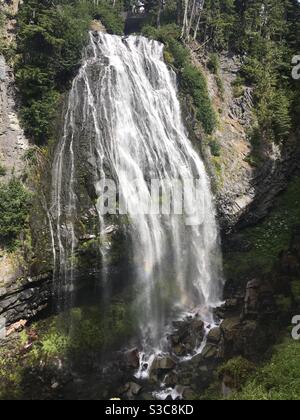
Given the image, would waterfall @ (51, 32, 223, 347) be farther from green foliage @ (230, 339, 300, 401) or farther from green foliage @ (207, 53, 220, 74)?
green foliage @ (207, 53, 220, 74)

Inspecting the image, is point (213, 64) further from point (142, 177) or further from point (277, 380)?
point (277, 380)

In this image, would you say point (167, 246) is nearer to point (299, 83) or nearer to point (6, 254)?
point (6, 254)

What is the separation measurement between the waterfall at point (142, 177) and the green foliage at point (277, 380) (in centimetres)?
530

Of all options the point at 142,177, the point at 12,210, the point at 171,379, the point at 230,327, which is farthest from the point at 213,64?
the point at 171,379

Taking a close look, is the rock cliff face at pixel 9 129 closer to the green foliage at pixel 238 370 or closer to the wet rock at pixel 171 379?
the wet rock at pixel 171 379

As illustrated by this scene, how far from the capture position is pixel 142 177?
766 inches

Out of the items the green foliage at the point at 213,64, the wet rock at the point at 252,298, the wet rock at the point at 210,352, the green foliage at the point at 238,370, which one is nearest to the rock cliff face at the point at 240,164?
the green foliage at the point at 213,64

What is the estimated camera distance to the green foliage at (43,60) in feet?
64.0

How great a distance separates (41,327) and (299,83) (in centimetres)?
2213

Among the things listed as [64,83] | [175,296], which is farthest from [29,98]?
[175,296]

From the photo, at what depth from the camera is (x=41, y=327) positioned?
54.4 ft

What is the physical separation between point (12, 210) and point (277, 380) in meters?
11.9

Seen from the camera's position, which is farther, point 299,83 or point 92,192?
point 299,83

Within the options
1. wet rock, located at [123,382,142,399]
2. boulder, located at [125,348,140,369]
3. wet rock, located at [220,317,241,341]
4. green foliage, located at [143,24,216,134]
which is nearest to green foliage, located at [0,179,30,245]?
boulder, located at [125,348,140,369]
